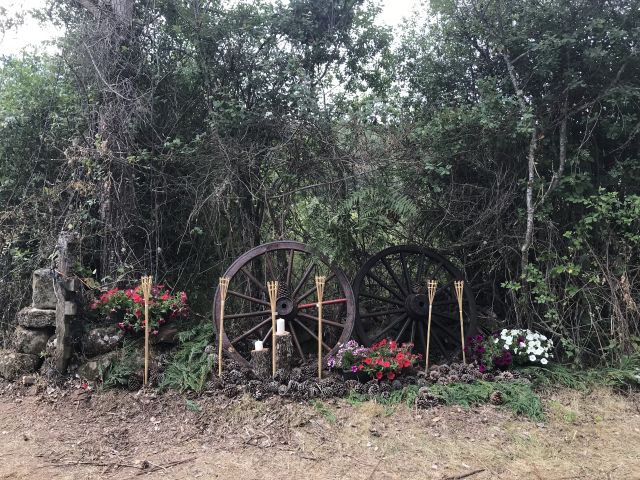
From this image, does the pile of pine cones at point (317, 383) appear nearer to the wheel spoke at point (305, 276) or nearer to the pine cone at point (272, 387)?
the pine cone at point (272, 387)

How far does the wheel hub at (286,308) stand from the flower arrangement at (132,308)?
3.30 ft

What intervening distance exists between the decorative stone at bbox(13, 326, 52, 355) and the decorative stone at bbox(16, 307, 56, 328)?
8cm

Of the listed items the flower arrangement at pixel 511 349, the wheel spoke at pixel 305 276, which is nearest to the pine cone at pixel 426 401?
the flower arrangement at pixel 511 349

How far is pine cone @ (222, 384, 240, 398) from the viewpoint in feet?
12.2

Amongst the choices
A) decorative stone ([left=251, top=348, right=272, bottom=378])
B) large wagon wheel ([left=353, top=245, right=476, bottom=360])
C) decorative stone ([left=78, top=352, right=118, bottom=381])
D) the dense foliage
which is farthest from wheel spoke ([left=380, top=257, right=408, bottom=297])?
decorative stone ([left=78, top=352, right=118, bottom=381])

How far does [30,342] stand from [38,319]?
0.22 metres

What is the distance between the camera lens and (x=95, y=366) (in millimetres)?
4074

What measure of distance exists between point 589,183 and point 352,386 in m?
2.98

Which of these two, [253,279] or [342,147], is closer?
[253,279]

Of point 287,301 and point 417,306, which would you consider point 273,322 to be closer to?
point 287,301

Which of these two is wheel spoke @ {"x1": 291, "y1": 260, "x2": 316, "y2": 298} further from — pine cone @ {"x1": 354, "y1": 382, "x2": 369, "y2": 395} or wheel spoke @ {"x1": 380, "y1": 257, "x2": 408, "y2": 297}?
pine cone @ {"x1": 354, "y1": 382, "x2": 369, "y2": 395}

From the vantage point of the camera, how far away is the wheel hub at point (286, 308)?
4.50 meters

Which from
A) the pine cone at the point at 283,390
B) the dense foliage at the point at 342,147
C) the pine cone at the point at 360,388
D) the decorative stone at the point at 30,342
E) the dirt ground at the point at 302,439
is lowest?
the dirt ground at the point at 302,439

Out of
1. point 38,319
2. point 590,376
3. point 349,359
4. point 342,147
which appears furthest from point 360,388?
point 38,319
